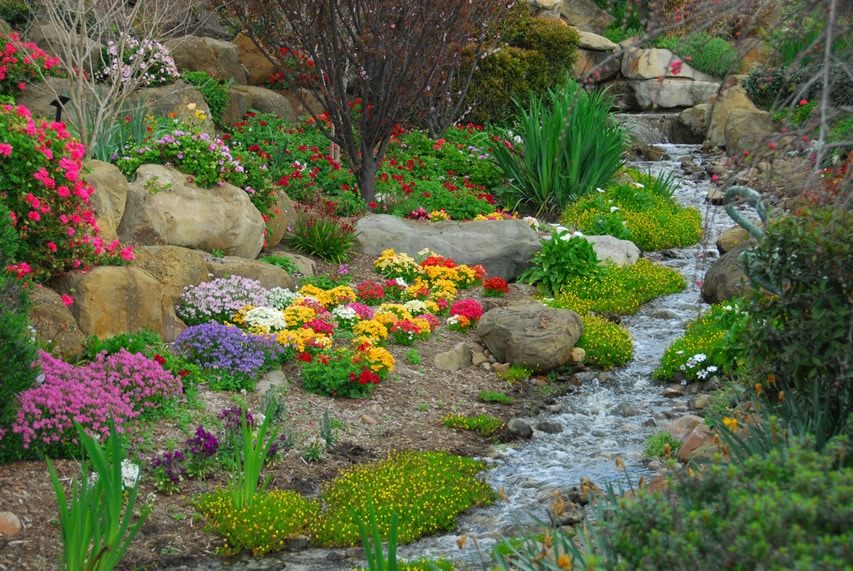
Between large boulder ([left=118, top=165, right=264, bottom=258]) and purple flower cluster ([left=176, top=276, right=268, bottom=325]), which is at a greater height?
large boulder ([left=118, top=165, right=264, bottom=258])

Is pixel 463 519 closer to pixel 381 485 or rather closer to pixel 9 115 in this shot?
pixel 381 485

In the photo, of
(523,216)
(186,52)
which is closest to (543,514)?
(523,216)

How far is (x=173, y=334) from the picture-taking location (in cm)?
810

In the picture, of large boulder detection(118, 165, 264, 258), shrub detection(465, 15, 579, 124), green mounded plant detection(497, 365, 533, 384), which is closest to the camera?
green mounded plant detection(497, 365, 533, 384)

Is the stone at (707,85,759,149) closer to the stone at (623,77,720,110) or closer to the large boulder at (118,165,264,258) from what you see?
the stone at (623,77,720,110)

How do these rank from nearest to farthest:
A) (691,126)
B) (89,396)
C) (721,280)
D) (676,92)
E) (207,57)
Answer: (89,396) < (721,280) < (207,57) < (691,126) < (676,92)

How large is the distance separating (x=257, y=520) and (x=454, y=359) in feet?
12.7

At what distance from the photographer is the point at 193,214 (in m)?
9.86

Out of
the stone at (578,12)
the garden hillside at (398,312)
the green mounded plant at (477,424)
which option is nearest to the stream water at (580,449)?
the garden hillside at (398,312)

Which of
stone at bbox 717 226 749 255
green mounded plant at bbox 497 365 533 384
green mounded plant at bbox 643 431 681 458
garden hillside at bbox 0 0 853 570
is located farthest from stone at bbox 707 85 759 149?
green mounded plant at bbox 643 431 681 458

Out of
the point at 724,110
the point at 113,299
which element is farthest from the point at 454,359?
the point at 724,110

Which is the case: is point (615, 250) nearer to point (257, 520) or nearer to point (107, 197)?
point (107, 197)

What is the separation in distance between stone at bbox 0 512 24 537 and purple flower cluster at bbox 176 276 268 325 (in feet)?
11.7

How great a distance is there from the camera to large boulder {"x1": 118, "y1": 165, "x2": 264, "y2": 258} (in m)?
9.27
